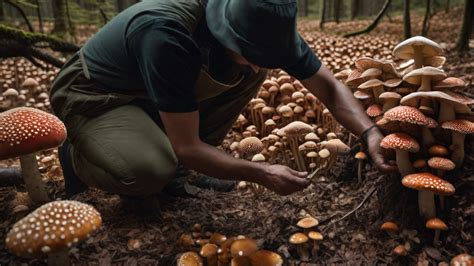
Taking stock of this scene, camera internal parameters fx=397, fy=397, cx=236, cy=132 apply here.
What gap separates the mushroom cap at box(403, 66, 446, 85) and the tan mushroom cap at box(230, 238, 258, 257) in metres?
1.69

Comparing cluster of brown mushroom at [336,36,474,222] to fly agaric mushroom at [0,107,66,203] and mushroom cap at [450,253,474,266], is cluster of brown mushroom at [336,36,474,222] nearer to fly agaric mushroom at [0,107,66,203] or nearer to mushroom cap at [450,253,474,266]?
mushroom cap at [450,253,474,266]

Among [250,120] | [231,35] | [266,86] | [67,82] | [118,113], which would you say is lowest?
[250,120]

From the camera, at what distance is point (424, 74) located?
2.85 m

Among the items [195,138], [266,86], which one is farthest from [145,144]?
[266,86]

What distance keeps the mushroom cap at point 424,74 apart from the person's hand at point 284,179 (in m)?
1.07

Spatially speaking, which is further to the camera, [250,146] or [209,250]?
[250,146]

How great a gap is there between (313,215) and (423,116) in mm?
1343

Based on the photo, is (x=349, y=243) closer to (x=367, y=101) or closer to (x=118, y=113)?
(x=367, y=101)

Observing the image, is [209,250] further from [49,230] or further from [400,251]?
[400,251]

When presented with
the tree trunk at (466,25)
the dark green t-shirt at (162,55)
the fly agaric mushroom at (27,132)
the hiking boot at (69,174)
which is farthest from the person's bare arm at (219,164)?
the tree trunk at (466,25)

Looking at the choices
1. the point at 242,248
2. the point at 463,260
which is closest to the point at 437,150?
the point at 463,260

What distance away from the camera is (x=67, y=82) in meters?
3.81

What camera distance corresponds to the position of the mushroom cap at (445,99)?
2.70m

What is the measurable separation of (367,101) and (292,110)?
5.80 ft
